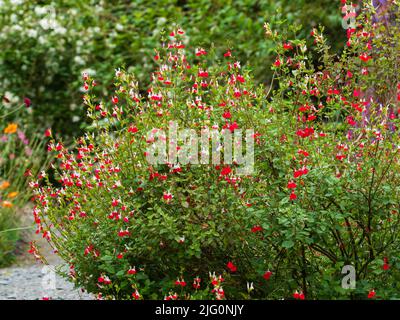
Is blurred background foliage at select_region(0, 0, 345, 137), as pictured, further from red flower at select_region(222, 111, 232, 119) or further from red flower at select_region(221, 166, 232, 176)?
red flower at select_region(221, 166, 232, 176)

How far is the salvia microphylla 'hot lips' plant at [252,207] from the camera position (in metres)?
2.88

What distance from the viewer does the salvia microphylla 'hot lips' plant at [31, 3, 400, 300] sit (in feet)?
9.45

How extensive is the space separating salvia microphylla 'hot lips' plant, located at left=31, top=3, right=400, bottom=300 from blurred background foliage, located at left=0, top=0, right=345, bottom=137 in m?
5.13

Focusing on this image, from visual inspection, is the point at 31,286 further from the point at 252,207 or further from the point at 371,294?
the point at 371,294

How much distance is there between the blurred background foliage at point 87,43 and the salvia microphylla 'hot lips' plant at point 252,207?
16.8 feet

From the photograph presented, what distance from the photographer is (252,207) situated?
2.94m

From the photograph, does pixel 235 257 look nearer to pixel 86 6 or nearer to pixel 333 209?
pixel 333 209

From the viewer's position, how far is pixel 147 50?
888 cm

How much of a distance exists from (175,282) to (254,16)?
6557mm

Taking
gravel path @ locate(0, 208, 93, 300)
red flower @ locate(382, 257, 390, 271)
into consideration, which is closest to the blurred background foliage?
gravel path @ locate(0, 208, 93, 300)

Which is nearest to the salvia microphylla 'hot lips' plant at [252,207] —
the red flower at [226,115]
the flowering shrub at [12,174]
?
the red flower at [226,115]

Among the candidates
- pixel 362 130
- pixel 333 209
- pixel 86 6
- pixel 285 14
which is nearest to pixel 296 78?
pixel 362 130

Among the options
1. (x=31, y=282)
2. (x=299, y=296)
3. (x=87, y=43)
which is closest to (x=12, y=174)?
(x=31, y=282)

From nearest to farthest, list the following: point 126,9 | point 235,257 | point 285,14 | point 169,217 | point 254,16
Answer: point 169,217, point 235,257, point 285,14, point 254,16, point 126,9
